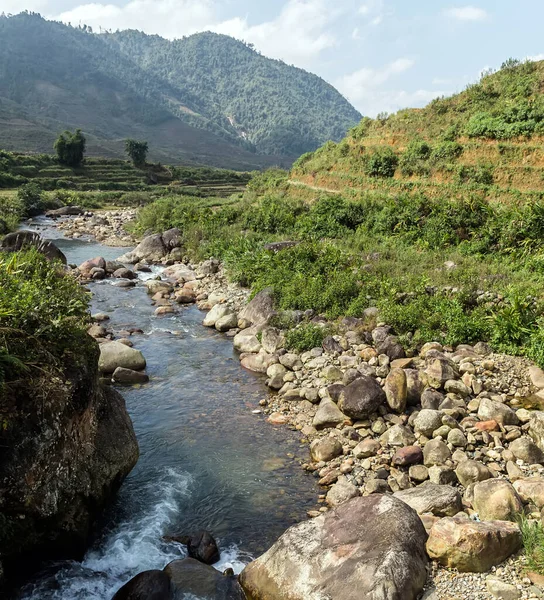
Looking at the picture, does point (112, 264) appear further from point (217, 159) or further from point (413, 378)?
point (217, 159)

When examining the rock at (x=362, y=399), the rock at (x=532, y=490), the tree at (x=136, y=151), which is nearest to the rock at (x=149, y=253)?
the rock at (x=362, y=399)

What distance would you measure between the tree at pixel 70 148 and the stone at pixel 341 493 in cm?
7858

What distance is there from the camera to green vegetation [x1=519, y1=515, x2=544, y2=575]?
733 cm

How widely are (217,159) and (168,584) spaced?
631 ft

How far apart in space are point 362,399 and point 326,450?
1.74 m

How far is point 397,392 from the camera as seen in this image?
12.9m

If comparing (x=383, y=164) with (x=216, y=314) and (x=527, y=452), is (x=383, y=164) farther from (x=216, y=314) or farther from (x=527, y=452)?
(x=527, y=452)

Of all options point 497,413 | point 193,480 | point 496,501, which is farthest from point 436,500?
point 193,480

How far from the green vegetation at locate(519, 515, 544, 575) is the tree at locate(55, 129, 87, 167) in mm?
81816

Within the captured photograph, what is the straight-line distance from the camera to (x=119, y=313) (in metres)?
22.2

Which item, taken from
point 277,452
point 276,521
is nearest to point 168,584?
point 276,521

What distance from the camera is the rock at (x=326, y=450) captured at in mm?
11812

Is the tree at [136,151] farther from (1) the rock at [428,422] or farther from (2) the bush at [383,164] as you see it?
(1) the rock at [428,422]

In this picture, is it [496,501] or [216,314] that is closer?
[496,501]
